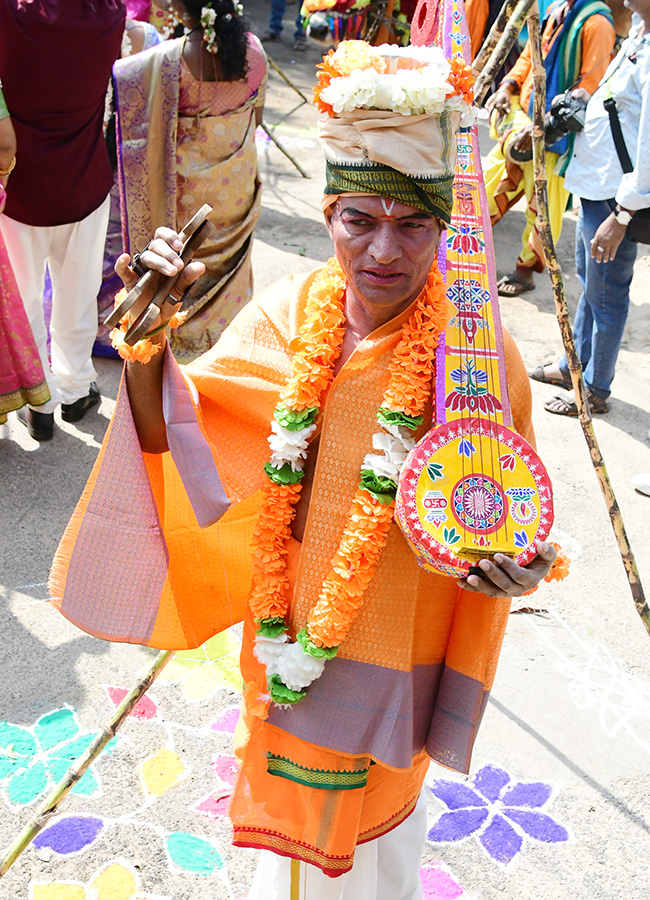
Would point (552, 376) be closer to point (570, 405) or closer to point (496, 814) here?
point (570, 405)

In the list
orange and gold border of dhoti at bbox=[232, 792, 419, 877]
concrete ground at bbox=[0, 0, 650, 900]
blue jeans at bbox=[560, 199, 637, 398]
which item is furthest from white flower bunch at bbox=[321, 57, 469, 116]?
blue jeans at bbox=[560, 199, 637, 398]

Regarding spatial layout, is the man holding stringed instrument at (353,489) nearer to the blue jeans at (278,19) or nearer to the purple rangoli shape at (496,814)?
the purple rangoli shape at (496,814)

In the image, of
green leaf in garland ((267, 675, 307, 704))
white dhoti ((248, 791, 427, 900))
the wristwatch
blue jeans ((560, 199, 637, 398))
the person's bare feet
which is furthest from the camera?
the person's bare feet

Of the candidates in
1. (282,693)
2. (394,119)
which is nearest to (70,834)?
(282,693)

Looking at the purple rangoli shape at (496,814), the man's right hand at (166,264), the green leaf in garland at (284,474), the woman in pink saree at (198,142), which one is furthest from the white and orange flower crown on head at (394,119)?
the woman in pink saree at (198,142)

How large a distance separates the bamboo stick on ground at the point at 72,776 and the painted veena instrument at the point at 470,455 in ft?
2.99

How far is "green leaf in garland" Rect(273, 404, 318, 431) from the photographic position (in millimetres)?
2000

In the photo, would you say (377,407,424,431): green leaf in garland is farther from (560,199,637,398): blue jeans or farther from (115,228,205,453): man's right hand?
(560,199,637,398): blue jeans

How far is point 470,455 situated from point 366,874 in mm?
1089

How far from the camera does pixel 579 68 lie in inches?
Result: 225

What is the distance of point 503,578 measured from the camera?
1.78m

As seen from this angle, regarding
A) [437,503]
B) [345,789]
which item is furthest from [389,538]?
[345,789]

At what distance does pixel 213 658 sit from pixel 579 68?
4.38 metres

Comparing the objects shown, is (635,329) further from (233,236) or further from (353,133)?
(353,133)
